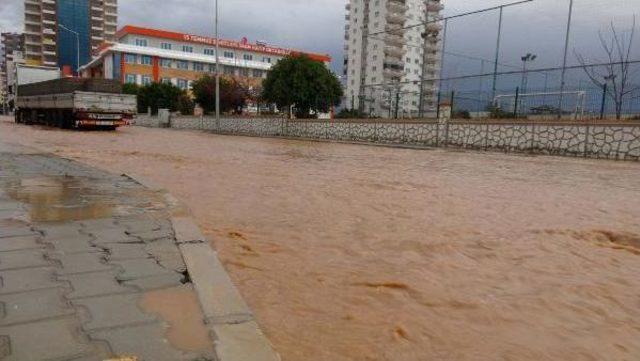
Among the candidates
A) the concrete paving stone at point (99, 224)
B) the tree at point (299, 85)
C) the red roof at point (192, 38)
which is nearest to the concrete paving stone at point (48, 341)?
the concrete paving stone at point (99, 224)

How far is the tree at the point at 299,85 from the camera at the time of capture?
4184 cm

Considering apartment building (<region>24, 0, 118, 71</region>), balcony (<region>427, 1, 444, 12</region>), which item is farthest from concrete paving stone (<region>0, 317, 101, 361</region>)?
apartment building (<region>24, 0, 118, 71</region>)

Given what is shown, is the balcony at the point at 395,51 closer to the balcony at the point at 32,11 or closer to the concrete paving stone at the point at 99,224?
the balcony at the point at 32,11

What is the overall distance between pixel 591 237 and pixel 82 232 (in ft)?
15.6

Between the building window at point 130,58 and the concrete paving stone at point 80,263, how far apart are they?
249 ft

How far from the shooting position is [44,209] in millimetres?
4918

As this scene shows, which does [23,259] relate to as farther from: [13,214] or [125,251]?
[13,214]

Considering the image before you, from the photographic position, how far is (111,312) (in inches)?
99.2

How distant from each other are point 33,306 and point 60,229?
1.76 m

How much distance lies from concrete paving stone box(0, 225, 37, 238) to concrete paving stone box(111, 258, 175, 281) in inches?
44.5

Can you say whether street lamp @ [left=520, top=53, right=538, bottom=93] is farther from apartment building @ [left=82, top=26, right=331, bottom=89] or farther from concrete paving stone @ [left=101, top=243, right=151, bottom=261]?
apartment building @ [left=82, top=26, right=331, bottom=89]

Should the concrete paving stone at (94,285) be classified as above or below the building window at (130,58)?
below

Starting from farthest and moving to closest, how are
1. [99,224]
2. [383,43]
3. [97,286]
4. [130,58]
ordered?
[383,43]
[130,58]
[99,224]
[97,286]

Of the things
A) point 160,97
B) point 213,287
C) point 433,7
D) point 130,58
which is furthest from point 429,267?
point 433,7
